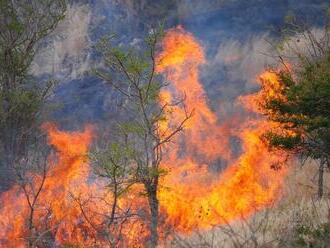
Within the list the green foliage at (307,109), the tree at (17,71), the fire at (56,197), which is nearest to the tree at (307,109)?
the green foliage at (307,109)

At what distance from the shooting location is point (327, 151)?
10641mm

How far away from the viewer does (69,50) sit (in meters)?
40.1

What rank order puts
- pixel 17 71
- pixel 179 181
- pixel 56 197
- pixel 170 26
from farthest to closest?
pixel 170 26, pixel 56 197, pixel 179 181, pixel 17 71

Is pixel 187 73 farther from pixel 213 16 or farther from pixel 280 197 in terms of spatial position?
pixel 280 197

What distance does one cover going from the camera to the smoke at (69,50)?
129 ft

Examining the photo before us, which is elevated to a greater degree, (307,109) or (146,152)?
(146,152)

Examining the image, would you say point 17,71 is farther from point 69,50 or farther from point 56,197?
point 69,50

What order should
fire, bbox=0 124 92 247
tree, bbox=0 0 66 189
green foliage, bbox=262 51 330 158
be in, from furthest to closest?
fire, bbox=0 124 92 247 < tree, bbox=0 0 66 189 < green foliage, bbox=262 51 330 158

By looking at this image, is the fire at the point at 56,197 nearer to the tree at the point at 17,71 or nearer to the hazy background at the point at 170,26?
the hazy background at the point at 170,26

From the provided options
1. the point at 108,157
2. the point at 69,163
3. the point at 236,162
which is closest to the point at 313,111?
the point at 108,157

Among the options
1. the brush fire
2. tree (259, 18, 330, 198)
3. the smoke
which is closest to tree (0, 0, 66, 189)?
the brush fire

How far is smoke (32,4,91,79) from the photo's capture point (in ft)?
129

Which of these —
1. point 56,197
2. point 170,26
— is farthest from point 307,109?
point 170,26

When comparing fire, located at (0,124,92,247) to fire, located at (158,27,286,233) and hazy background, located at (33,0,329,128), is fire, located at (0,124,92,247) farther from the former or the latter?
fire, located at (158,27,286,233)
